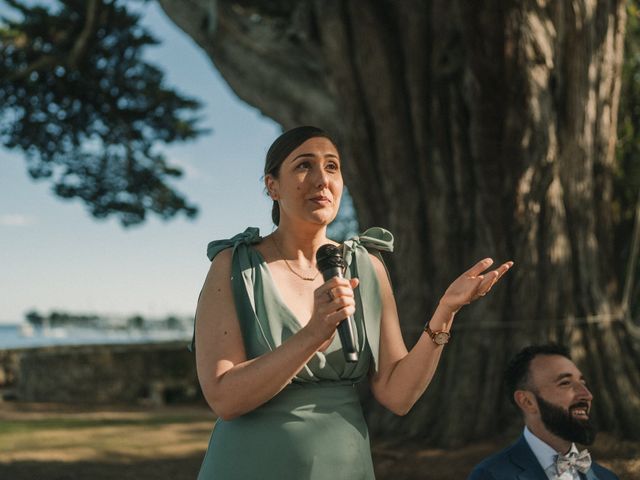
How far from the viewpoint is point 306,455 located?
1.82 m

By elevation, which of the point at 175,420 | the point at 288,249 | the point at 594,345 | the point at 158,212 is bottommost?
the point at 175,420

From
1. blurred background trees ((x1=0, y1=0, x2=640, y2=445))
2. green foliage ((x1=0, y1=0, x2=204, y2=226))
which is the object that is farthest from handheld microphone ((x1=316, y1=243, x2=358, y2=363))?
green foliage ((x1=0, y1=0, x2=204, y2=226))

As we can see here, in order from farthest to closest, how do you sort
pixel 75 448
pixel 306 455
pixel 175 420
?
pixel 175 420, pixel 75 448, pixel 306 455

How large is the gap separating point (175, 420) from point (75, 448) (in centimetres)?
273

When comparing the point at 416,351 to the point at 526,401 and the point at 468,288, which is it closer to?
the point at 468,288

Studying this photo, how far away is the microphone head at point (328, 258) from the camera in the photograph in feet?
6.11

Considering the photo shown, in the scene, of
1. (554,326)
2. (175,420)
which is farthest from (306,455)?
(175,420)

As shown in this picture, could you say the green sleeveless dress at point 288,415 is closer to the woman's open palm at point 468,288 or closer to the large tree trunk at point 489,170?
the woman's open palm at point 468,288

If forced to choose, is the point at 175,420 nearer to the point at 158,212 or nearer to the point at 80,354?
the point at 158,212

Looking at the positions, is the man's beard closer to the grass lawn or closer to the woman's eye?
the woman's eye

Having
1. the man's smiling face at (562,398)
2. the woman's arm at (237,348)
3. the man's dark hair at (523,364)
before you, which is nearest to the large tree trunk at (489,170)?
the man's dark hair at (523,364)

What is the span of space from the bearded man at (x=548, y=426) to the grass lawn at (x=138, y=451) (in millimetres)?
3108

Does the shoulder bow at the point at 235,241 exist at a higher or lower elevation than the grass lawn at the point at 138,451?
higher

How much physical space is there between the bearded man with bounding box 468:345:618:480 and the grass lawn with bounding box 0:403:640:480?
3108 mm
